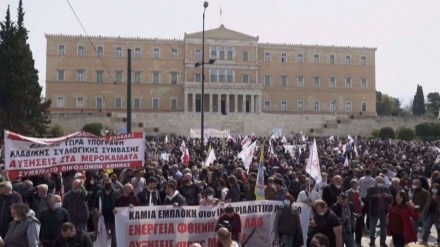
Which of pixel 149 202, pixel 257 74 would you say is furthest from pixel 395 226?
pixel 257 74

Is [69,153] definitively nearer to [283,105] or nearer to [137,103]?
[137,103]

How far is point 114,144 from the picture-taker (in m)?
11.1

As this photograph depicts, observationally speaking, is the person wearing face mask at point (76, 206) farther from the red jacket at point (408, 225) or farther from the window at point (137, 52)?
the window at point (137, 52)

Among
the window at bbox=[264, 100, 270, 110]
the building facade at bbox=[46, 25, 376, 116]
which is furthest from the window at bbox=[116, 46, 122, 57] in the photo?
the window at bbox=[264, 100, 270, 110]

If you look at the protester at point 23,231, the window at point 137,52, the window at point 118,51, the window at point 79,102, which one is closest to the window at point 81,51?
the window at point 118,51

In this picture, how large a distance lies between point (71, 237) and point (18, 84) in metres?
32.4

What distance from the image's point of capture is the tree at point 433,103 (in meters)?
97.5

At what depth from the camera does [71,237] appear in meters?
6.57

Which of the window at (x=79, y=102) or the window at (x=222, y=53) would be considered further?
the window at (x=222, y=53)

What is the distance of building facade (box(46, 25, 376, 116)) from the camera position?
71250 mm

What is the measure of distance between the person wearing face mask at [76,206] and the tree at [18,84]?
92.6 feet

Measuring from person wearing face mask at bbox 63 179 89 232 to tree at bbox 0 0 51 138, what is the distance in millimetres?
28236

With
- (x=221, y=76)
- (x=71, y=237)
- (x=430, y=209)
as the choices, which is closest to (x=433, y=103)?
(x=221, y=76)

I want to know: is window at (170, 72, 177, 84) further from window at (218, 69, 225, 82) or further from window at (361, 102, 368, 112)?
window at (361, 102, 368, 112)
